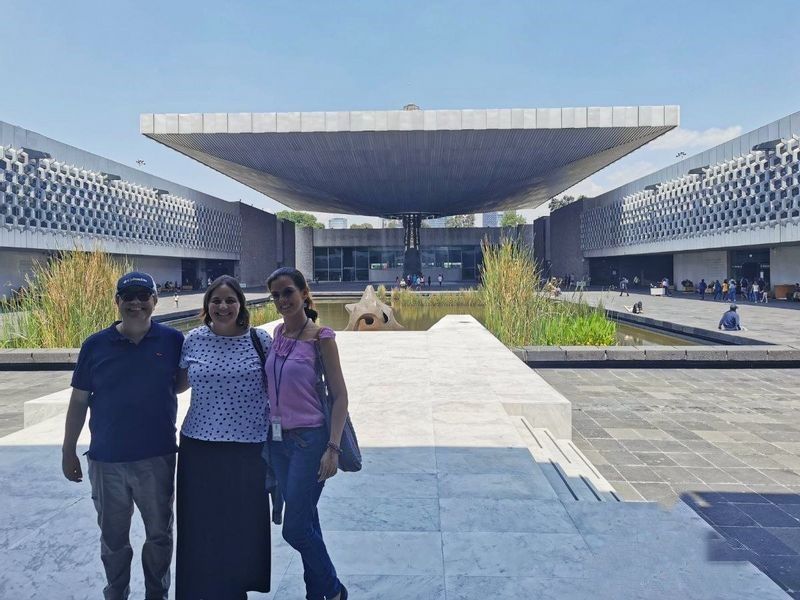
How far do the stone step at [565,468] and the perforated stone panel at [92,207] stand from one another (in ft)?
70.1

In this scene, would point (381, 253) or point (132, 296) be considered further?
point (381, 253)

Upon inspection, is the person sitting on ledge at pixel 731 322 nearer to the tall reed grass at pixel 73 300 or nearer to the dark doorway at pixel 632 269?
the tall reed grass at pixel 73 300

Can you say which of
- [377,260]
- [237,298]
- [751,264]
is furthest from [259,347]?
Answer: [377,260]

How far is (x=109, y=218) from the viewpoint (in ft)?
85.9

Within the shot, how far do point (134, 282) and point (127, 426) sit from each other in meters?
0.53

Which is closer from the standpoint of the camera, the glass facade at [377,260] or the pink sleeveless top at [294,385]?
the pink sleeveless top at [294,385]

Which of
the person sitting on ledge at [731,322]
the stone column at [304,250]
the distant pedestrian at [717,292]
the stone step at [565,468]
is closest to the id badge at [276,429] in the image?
the stone step at [565,468]

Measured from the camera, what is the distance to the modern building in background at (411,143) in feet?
67.6

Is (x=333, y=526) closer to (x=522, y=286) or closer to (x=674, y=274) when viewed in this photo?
(x=522, y=286)

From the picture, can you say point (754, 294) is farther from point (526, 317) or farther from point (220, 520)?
point (220, 520)

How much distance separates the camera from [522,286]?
10367 mm

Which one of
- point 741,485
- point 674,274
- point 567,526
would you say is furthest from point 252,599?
point 674,274

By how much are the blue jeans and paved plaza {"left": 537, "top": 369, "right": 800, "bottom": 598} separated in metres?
2.35

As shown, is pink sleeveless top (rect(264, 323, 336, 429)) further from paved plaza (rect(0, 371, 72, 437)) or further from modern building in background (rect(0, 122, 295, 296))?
modern building in background (rect(0, 122, 295, 296))
